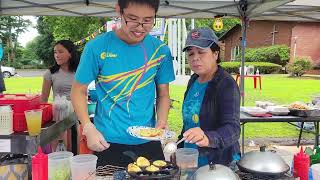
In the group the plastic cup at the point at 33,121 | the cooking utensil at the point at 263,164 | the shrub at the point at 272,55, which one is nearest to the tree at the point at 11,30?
Answer: the shrub at the point at 272,55

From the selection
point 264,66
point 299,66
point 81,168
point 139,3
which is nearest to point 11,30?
point 264,66

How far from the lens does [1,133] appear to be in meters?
2.11

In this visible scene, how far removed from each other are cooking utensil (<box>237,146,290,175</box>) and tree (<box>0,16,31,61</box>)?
4171cm

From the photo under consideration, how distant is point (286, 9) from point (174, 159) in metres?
4.64

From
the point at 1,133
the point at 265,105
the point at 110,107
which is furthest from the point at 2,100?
the point at 265,105

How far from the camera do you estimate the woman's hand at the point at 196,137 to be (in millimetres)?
1537

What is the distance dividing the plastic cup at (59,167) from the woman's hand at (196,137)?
0.55 metres

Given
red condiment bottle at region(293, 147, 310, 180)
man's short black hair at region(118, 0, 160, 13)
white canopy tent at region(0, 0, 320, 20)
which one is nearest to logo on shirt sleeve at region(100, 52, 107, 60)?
man's short black hair at region(118, 0, 160, 13)

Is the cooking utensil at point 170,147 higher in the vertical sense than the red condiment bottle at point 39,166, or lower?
lower

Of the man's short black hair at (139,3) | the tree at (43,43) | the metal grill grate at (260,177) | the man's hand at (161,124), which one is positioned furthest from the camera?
the tree at (43,43)

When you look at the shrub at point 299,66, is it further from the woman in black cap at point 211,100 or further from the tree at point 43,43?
the tree at point 43,43

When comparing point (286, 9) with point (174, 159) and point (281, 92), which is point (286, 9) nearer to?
point (174, 159)

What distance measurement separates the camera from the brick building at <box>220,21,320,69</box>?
25859mm

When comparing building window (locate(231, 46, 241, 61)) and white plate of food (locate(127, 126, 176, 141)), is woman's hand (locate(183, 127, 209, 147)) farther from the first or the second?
building window (locate(231, 46, 241, 61))
